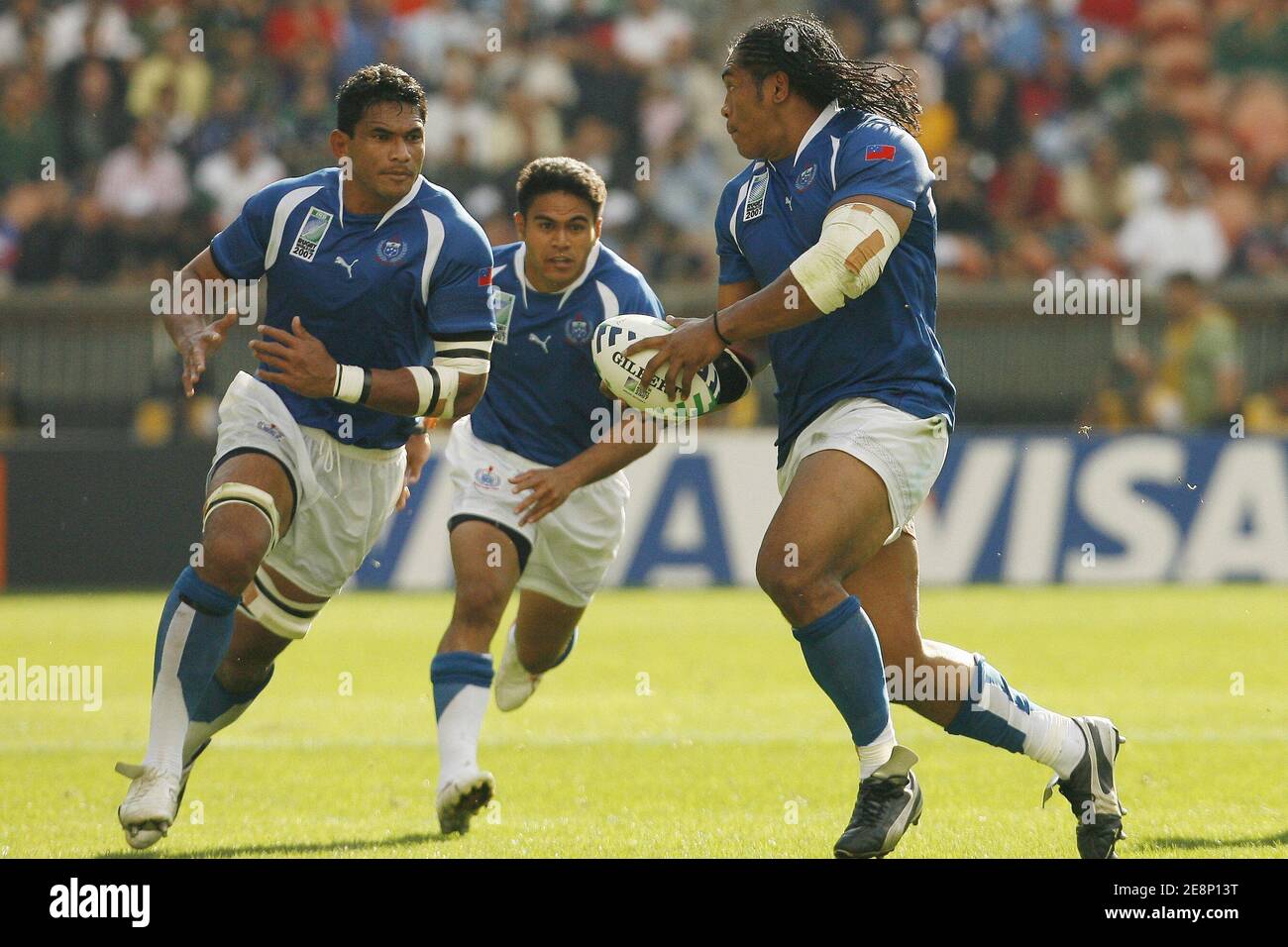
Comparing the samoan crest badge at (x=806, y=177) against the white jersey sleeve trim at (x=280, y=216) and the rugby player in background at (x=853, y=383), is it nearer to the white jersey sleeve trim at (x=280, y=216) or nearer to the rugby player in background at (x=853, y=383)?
the rugby player in background at (x=853, y=383)

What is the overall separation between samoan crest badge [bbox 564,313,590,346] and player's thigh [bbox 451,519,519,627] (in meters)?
0.91

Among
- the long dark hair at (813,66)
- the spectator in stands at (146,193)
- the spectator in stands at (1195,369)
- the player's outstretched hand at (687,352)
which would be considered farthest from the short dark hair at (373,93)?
the spectator in stands at (146,193)

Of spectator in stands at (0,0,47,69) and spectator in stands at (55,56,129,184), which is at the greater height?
spectator in stands at (0,0,47,69)

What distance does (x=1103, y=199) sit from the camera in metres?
17.0

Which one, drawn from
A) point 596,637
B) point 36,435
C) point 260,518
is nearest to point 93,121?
point 36,435

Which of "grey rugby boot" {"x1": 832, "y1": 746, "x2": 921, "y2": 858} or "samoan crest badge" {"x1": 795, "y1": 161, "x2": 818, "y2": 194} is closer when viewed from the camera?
"grey rugby boot" {"x1": 832, "y1": 746, "x2": 921, "y2": 858}

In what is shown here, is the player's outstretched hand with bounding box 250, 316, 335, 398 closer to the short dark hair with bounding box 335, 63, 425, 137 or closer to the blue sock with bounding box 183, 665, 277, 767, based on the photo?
the short dark hair with bounding box 335, 63, 425, 137

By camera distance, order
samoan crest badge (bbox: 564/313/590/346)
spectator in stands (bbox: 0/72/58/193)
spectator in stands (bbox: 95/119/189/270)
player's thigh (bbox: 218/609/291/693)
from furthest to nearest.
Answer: spectator in stands (bbox: 0/72/58/193) < spectator in stands (bbox: 95/119/189/270) < samoan crest badge (bbox: 564/313/590/346) < player's thigh (bbox: 218/609/291/693)

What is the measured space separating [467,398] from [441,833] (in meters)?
1.47

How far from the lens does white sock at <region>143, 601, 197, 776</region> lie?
577 centimetres

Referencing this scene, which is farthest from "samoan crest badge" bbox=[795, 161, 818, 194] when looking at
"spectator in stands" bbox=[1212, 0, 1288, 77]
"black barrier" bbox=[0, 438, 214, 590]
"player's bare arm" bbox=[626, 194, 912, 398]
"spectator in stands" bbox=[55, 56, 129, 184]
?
"spectator in stands" bbox=[1212, 0, 1288, 77]

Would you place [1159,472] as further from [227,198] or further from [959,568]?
[227,198]

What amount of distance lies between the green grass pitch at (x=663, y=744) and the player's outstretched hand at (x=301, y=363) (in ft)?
4.87

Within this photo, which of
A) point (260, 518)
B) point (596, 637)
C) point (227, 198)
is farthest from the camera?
point (227, 198)
